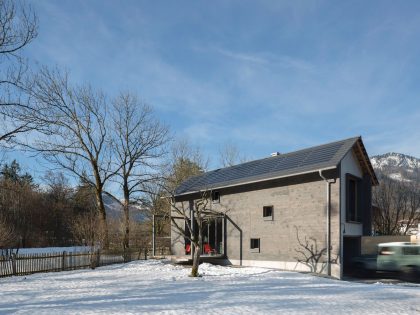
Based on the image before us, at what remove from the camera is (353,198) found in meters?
21.5

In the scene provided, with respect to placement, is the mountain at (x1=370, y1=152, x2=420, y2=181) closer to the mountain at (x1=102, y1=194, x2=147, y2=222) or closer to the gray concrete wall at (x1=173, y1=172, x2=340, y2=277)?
the mountain at (x1=102, y1=194, x2=147, y2=222)

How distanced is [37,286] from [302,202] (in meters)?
12.5

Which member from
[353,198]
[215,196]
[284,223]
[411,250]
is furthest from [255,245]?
[411,250]

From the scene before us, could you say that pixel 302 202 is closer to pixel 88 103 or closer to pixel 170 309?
pixel 170 309

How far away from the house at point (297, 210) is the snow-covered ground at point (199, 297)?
4.26m

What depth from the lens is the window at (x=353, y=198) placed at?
2075cm

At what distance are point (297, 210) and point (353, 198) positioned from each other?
10.7 feet

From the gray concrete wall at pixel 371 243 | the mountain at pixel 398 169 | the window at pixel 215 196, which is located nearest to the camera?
the gray concrete wall at pixel 371 243

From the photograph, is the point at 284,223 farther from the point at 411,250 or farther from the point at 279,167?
the point at 411,250

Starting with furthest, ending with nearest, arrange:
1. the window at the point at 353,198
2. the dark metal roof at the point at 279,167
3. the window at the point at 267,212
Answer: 1. the window at the point at 267,212
2. the window at the point at 353,198
3. the dark metal roof at the point at 279,167

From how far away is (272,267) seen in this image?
21.5 metres

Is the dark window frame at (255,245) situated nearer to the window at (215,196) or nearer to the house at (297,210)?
the house at (297,210)

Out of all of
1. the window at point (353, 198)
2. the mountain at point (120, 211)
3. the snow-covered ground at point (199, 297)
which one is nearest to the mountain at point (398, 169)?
the mountain at point (120, 211)

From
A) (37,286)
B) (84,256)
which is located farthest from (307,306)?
(84,256)
